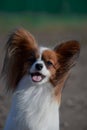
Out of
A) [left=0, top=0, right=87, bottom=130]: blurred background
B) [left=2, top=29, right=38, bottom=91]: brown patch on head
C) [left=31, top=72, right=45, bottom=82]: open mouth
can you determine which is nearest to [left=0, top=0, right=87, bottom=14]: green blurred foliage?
[left=0, top=0, right=87, bottom=130]: blurred background

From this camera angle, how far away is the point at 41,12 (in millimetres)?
26109

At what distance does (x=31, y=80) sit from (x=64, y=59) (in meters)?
0.54

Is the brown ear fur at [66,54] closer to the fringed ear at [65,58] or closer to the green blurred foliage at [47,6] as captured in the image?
the fringed ear at [65,58]

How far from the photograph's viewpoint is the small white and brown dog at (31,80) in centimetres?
783

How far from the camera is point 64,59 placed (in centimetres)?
803

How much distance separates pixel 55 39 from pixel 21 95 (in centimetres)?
1252

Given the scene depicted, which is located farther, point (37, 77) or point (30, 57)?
point (30, 57)

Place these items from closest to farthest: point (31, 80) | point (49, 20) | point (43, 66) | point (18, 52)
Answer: point (43, 66)
point (31, 80)
point (18, 52)
point (49, 20)

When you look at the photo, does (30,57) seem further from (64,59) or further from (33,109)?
(33,109)

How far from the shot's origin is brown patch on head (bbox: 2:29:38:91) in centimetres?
793

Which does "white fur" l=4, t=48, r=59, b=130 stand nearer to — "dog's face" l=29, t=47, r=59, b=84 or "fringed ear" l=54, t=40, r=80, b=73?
"dog's face" l=29, t=47, r=59, b=84

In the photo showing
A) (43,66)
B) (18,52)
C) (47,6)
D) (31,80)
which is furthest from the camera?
(47,6)

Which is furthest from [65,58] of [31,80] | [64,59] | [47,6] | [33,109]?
[47,6]

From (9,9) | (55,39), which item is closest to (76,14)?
(9,9)
